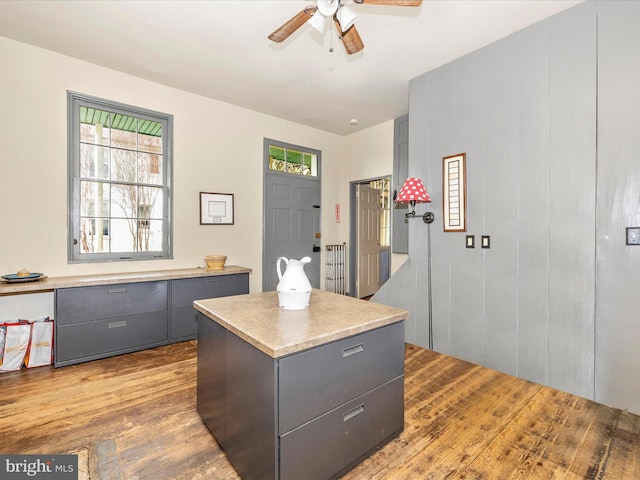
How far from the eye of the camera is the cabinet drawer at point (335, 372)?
123 centimetres

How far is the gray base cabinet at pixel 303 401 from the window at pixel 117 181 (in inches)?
92.0

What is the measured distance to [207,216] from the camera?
4051 mm

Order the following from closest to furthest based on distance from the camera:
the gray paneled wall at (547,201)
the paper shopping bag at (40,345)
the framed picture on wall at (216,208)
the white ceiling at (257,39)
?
1. the gray paneled wall at (547,201)
2. the white ceiling at (257,39)
3. the paper shopping bag at (40,345)
4. the framed picture on wall at (216,208)

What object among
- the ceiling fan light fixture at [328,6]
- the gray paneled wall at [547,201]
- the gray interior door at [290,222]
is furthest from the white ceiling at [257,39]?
the gray interior door at [290,222]

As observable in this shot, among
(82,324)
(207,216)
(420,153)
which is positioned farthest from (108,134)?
(420,153)

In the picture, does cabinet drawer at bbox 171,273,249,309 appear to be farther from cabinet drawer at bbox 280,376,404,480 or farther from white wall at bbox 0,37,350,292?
cabinet drawer at bbox 280,376,404,480

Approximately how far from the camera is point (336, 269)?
5512 millimetres

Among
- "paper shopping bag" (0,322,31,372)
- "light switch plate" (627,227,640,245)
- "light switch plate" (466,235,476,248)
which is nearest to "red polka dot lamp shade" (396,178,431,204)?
"light switch plate" (466,235,476,248)

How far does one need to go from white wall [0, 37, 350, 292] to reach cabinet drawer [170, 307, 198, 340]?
2.23 feet

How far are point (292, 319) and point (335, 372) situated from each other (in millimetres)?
322

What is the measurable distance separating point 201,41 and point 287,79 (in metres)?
0.99

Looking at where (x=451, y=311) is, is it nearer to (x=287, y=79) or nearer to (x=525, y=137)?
(x=525, y=137)

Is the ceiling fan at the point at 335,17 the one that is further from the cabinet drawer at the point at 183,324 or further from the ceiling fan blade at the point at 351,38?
the cabinet drawer at the point at 183,324

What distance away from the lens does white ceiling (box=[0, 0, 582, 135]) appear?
7.80ft
